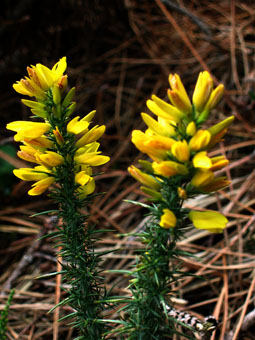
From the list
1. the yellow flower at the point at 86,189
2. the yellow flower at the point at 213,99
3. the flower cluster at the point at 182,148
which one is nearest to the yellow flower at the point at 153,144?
the flower cluster at the point at 182,148

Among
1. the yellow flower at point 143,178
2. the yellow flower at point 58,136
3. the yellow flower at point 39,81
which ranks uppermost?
the yellow flower at point 39,81

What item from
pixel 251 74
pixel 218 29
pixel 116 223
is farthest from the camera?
pixel 218 29

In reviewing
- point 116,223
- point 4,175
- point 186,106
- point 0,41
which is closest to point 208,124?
point 116,223

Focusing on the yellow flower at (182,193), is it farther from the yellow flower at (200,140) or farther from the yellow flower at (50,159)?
the yellow flower at (50,159)

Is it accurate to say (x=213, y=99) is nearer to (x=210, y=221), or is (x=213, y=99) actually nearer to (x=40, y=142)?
(x=210, y=221)

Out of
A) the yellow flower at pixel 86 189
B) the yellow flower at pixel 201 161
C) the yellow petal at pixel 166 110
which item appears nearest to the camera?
the yellow flower at pixel 201 161

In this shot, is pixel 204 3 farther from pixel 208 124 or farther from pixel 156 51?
pixel 208 124

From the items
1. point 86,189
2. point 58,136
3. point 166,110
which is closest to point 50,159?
point 58,136
